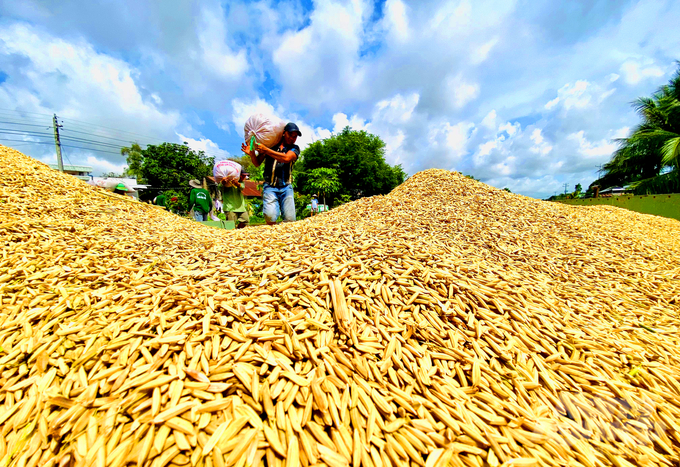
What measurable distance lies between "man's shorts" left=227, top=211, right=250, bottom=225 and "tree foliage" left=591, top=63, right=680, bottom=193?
16.5 metres

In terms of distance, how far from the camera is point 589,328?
5.39 feet

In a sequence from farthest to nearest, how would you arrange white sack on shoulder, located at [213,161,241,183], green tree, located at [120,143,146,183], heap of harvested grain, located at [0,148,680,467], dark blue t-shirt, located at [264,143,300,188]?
1. green tree, located at [120,143,146,183]
2. white sack on shoulder, located at [213,161,241,183]
3. dark blue t-shirt, located at [264,143,300,188]
4. heap of harvested grain, located at [0,148,680,467]

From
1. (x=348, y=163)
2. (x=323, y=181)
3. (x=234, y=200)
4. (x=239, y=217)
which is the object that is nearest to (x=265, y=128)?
(x=234, y=200)

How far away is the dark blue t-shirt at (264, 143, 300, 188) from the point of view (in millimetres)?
4281

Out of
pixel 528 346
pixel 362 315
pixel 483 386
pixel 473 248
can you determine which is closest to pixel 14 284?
pixel 362 315

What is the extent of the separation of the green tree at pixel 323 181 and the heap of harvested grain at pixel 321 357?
19.8m

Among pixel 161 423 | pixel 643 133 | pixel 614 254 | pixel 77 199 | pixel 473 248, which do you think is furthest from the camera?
pixel 643 133

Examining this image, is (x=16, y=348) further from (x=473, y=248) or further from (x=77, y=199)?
(x=473, y=248)

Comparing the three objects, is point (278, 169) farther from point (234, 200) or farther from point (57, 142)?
point (57, 142)

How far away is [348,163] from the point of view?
2500 cm

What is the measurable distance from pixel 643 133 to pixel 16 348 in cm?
2079

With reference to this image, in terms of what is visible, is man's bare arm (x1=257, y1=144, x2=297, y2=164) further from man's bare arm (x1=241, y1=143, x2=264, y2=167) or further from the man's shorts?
the man's shorts

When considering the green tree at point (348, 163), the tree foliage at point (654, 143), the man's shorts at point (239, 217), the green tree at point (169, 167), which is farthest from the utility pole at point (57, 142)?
the tree foliage at point (654, 143)

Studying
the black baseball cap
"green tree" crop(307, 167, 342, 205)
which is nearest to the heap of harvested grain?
the black baseball cap
